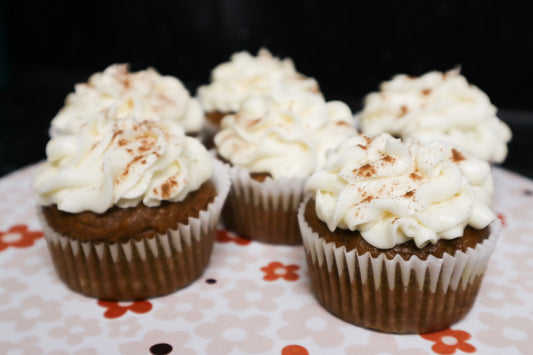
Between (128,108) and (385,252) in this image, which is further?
(128,108)

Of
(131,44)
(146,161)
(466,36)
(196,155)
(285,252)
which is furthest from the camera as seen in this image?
(131,44)

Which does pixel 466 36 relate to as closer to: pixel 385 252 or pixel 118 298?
pixel 385 252

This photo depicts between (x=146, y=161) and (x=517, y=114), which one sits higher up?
(x=146, y=161)

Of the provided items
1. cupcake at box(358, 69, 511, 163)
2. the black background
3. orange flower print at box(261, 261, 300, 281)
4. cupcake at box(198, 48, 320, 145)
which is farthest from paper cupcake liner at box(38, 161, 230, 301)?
the black background

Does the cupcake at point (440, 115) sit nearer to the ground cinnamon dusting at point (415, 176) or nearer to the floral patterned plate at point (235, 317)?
the floral patterned plate at point (235, 317)

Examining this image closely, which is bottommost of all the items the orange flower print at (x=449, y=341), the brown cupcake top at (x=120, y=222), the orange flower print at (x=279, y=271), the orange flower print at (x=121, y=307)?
the orange flower print at (x=449, y=341)

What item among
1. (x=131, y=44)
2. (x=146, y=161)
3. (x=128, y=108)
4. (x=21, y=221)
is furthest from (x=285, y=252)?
(x=131, y=44)

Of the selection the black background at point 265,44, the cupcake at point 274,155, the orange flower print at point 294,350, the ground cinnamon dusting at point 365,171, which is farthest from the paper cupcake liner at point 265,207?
the black background at point 265,44
